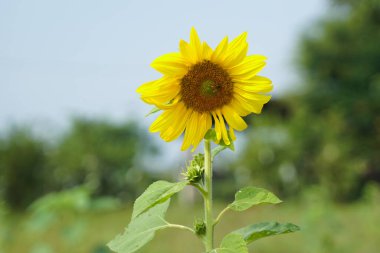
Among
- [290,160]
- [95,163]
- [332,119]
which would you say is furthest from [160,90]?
[332,119]

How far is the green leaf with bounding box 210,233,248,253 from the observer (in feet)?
3.98

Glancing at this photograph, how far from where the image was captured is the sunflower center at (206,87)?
138cm

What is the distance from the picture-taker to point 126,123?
22.4 m

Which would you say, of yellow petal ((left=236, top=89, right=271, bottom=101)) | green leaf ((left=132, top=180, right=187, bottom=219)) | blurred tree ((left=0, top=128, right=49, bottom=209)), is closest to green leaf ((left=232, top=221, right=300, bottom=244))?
green leaf ((left=132, top=180, right=187, bottom=219))

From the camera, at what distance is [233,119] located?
1.39 meters

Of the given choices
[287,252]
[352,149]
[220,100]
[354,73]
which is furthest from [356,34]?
[220,100]

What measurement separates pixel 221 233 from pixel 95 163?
10.7m

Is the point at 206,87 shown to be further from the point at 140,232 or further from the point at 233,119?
the point at 140,232

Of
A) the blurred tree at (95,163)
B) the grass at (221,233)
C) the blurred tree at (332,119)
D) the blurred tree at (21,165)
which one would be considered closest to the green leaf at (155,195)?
the grass at (221,233)

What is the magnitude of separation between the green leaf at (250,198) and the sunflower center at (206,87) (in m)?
0.25

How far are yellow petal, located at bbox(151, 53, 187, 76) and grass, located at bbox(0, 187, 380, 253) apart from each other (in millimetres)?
1254

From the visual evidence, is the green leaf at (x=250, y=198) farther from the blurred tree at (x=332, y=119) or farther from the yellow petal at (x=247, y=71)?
the blurred tree at (x=332, y=119)

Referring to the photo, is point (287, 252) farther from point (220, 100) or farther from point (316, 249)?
point (220, 100)

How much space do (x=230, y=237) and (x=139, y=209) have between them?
23 cm
